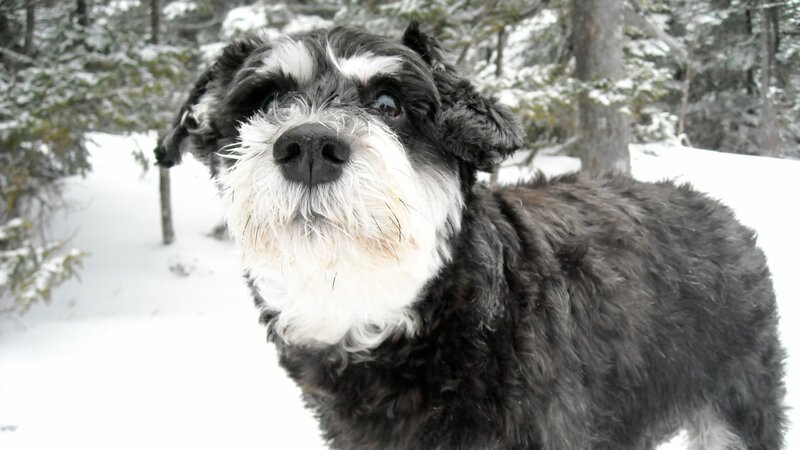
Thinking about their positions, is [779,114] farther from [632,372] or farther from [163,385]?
[163,385]

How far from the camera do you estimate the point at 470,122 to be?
2.42 metres

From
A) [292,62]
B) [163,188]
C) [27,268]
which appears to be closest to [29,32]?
[163,188]

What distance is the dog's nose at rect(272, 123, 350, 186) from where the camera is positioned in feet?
6.71

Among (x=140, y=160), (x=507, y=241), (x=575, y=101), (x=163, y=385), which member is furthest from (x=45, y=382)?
(x=575, y=101)

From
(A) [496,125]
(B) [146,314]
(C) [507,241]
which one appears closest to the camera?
(A) [496,125]

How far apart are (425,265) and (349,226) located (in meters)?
0.41

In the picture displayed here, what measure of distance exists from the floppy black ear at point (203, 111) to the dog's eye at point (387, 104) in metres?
0.74

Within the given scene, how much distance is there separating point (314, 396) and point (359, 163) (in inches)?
45.6

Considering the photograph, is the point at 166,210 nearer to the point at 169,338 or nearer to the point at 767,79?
the point at 169,338

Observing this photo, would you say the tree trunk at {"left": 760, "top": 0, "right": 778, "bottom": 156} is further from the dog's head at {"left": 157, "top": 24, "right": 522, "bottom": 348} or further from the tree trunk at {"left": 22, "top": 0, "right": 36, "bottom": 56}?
the tree trunk at {"left": 22, "top": 0, "right": 36, "bottom": 56}

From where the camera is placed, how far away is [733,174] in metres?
5.35

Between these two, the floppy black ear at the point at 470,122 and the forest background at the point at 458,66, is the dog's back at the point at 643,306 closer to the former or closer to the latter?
the floppy black ear at the point at 470,122

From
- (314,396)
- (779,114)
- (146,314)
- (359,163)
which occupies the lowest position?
(146,314)

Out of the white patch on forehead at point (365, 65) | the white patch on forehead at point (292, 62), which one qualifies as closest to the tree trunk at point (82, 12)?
the white patch on forehead at point (292, 62)
